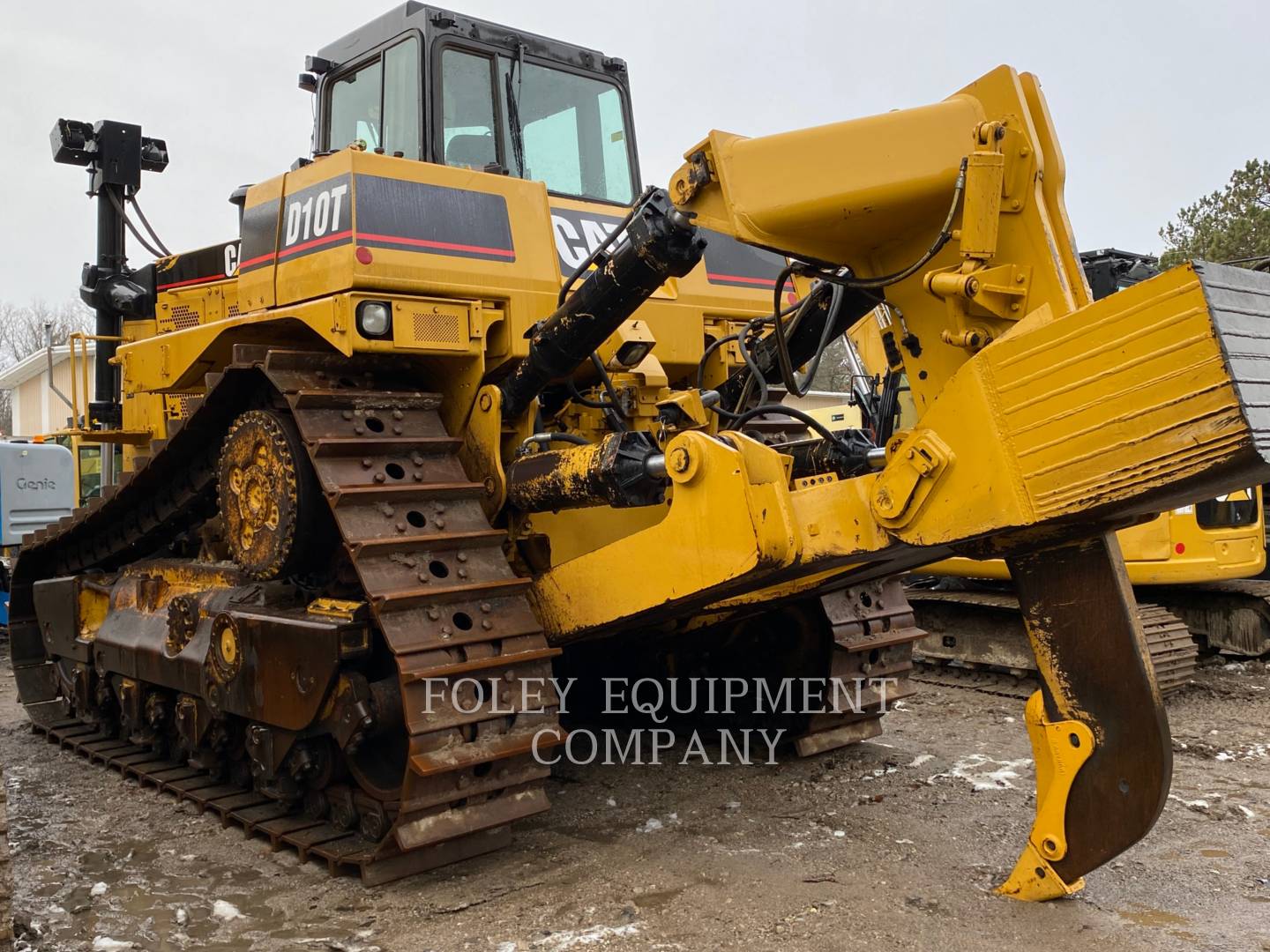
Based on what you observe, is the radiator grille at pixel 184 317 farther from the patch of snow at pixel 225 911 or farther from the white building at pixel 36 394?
the white building at pixel 36 394

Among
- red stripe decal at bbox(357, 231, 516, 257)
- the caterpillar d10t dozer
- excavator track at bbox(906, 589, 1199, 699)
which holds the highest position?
red stripe decal at bbox(357, 231, 516, 257)

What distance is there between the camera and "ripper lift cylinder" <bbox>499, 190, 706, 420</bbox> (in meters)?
3.98

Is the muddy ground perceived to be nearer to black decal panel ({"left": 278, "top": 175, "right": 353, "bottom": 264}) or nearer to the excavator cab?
black decal panel ({"left": 278, "top": 175, "right": 353, "bottom": 264})

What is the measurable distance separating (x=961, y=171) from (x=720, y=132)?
78 centimetres

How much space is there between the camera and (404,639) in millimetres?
3916

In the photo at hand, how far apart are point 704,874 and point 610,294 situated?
2.05 meters

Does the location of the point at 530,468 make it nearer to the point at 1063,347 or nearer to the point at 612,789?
the point at 612,789

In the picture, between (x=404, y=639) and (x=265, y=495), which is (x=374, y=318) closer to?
(x=265, y=495)

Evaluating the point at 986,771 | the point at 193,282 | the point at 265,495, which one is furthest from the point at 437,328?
the point at 986,771

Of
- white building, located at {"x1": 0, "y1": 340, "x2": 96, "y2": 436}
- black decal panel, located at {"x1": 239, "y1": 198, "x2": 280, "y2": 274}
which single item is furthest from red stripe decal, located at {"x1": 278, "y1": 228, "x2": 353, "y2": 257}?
white building, located at {"x1": 0, "y1": 340, "x2": 96, "y2": 436}

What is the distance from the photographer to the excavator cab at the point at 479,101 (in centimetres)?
544

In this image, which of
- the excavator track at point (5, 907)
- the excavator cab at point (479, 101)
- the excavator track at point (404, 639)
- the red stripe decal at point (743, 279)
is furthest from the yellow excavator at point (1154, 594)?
the excavator track at point (5, 907)

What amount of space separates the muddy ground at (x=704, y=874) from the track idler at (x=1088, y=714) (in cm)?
32

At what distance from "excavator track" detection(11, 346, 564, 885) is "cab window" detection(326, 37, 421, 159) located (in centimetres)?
129
